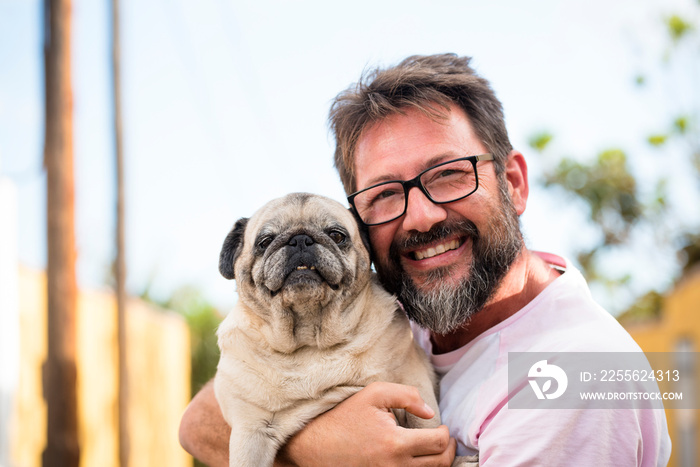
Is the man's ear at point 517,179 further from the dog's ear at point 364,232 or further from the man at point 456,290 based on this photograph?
the dog's ear at point 364,232

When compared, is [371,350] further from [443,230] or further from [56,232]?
[56,232]

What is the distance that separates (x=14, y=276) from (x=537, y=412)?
632cm

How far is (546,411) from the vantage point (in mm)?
1961

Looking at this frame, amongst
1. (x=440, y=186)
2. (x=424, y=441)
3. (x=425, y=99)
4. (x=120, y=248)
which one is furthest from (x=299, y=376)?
(x=120, y=248)

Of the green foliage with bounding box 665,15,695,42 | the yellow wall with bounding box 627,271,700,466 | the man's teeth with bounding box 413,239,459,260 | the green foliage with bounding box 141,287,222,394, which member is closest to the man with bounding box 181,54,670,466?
the man's teeth with bounding box 413,239,459,260

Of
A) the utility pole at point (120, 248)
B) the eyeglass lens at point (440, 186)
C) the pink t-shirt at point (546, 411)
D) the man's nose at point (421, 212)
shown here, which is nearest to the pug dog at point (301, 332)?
the pink t-shirt at point (546, 411)

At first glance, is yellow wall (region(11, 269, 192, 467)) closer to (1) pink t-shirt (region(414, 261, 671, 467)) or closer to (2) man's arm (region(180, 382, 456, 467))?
(2) man's arm (region(180, 382, 456, 467))

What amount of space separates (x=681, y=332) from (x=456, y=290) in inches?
342

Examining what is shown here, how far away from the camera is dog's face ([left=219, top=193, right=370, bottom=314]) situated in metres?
2.63

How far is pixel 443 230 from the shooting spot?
2.51 metres

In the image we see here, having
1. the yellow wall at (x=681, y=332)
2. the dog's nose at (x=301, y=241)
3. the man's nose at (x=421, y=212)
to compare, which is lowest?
the yellow wall at (x=681, y=332)

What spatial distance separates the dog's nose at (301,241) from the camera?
2703 mm

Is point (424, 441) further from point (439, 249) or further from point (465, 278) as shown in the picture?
point (439, 249)

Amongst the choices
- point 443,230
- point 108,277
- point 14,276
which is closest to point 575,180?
point 108,277
